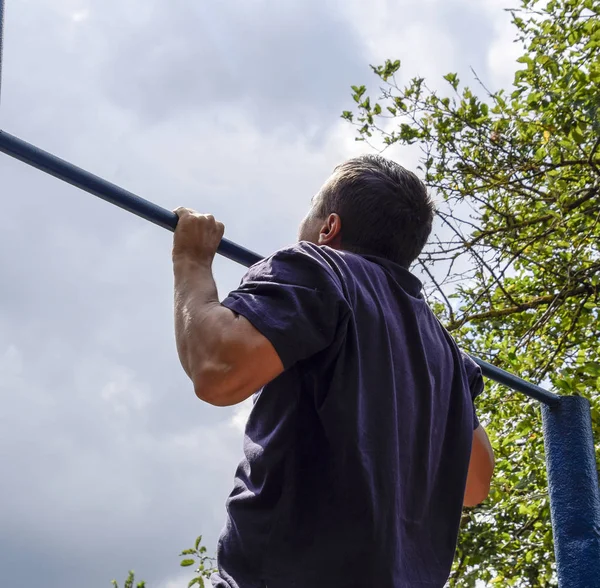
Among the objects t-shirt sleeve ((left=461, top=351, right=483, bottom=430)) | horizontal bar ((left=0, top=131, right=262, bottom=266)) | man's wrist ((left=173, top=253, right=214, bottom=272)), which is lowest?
man's wrist ((left=173, top=253, right=214, bottom=272))

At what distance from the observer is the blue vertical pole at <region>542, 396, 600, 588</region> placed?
174cm

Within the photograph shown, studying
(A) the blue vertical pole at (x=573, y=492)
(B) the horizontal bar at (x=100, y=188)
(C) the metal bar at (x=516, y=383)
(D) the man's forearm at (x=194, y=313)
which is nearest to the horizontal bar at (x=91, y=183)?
(B) the horizontal bar at (x=100, y=188)

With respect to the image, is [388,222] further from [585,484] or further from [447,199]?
[447,199]

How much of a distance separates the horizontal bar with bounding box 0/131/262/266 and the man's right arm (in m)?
0.61

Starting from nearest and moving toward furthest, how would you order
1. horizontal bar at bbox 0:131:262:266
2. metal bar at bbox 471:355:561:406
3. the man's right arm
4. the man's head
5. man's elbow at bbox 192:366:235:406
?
man's elbow at bbox 192:366:235:406 → horizontal bar at bbox 0:131:262:266 → the man's head → the man's right arm → metal bar at bbox 471:355:561:406

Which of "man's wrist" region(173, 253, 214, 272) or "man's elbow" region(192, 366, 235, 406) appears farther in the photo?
"man's wrist" region(173, 253, 214, 272)

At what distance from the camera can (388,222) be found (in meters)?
1.42

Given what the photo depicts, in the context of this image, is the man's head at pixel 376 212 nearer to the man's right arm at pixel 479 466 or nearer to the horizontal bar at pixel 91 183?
the horizontal bar at pixel 91 183

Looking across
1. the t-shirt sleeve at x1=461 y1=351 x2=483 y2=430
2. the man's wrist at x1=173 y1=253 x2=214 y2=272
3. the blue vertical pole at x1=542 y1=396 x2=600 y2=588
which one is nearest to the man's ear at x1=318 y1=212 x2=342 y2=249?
the man's wrist at x1=173 y1=253 x2=214 y2=272

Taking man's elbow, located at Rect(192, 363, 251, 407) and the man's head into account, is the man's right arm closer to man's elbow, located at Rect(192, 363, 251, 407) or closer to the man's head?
the man's head

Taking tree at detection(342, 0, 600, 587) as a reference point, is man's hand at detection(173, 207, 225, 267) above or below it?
below

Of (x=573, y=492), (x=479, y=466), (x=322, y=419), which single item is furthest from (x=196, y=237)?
(x=573, y=492)

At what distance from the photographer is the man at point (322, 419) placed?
104cm

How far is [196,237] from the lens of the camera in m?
1.30
